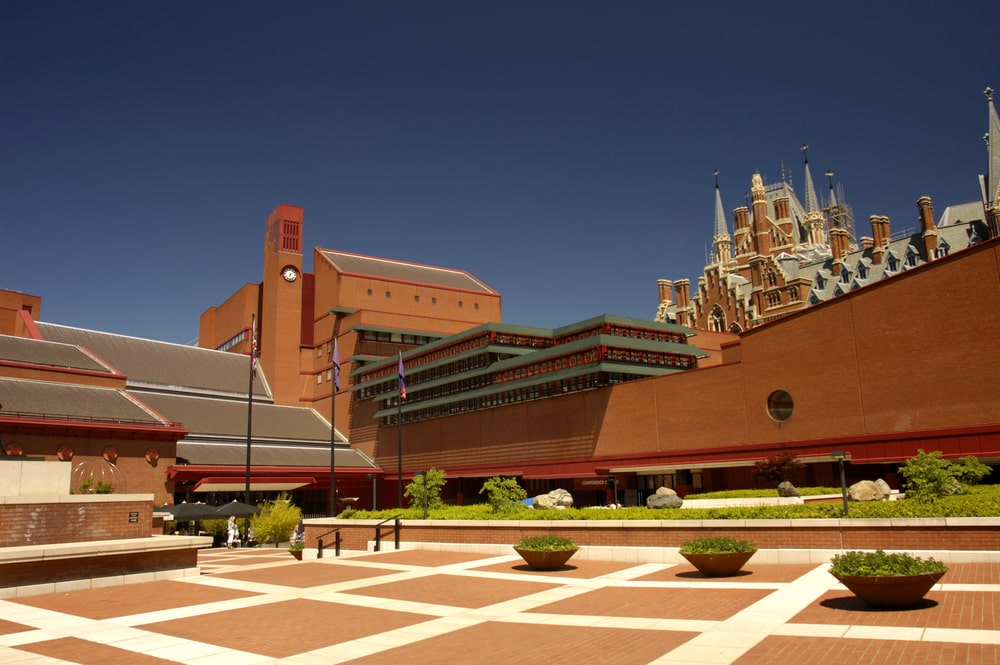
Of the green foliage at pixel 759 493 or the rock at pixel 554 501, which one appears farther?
the rock at pixel 554 501

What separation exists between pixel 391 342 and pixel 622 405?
34.3 meters

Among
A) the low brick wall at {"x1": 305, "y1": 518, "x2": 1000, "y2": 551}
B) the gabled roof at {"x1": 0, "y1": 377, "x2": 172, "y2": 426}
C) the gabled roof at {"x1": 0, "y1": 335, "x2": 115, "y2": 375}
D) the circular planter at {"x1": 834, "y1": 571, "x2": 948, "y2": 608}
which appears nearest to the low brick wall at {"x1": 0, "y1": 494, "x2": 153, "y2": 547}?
the low brick wall at {"x1": 305, "y1": 518, "x2": 1000, "y2": 551}

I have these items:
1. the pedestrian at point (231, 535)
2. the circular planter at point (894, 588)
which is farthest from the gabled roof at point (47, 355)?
the circular planter at point (894, 588)

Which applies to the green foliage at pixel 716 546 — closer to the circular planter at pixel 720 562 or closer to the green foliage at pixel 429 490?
the circular planter at pixel 720 562

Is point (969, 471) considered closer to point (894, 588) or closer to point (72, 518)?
point (894, 588)

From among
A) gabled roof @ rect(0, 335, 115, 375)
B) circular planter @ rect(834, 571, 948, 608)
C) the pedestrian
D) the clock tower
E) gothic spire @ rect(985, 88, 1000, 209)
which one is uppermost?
gothic spire @ rect(985, 88, 1000, 209)

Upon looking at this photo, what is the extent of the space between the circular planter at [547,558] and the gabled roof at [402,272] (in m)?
61.1

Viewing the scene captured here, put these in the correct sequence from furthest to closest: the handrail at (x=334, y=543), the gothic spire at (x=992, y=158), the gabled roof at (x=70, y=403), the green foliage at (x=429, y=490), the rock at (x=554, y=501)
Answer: the gothic spire at (x=992, y=158) < the gabled roof at (x=70, y=403) < the green foliage at (x=429, y=490) < the rock at (x=554, y=501) < the handrail at (x=334, y=543)

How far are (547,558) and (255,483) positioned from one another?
150 ft

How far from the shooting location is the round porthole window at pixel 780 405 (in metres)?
41.1

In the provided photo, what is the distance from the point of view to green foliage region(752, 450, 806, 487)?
128 feet

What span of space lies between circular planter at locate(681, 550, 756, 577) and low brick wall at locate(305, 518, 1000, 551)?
2568 mm

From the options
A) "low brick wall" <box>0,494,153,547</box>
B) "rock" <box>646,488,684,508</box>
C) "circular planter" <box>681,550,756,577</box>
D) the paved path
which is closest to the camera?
the paved path

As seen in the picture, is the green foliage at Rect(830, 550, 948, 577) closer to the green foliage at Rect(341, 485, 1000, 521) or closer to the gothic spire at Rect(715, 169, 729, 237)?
the green foliage at Rect(341, 485, 1000, 521)
